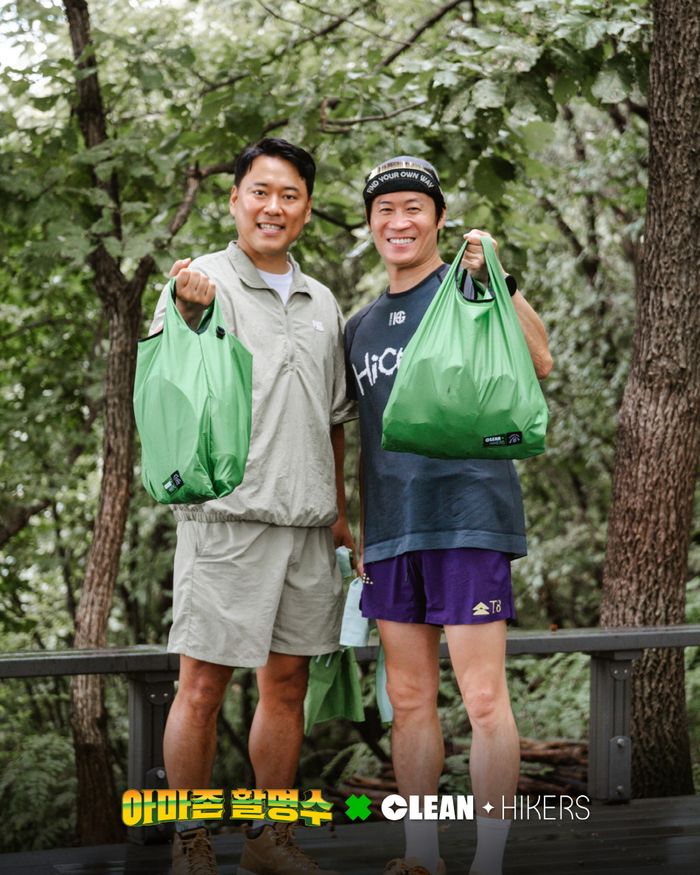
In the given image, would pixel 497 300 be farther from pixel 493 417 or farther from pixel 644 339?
pixel 644 339

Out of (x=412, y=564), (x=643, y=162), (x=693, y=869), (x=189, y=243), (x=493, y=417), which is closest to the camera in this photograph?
(x=493, y=417)

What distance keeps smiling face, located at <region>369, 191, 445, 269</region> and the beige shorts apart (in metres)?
0.76

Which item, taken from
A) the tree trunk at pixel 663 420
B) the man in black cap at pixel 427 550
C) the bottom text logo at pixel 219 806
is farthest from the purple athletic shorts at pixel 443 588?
the tree trunk at pixel 663 420

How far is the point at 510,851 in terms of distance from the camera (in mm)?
3334

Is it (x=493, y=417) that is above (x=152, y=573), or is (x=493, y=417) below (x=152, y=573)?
above

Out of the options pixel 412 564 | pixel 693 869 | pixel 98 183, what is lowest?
pixel 693 869

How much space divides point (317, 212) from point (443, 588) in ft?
11.8

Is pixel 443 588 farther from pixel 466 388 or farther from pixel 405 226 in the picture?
pixel 405 226

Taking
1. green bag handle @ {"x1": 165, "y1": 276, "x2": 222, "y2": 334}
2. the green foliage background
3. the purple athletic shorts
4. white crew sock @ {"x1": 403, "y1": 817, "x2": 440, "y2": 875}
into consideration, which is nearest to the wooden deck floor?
white crew sock @ {"x1": 403, "y1": 817, "x2": 440, "y2": 875}

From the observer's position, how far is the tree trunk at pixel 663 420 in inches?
174

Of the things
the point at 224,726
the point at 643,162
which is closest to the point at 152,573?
the point at 224,726

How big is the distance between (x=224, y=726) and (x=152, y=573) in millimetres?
1303

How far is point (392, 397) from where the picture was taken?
2.57 m

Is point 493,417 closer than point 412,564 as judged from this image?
Yes
